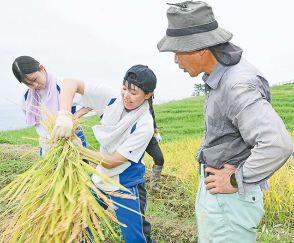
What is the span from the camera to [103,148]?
9.49 ft

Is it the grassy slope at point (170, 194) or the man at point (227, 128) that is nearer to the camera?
the man at point (227, 128)

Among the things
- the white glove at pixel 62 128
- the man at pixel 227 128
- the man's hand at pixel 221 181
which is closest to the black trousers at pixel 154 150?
the white glove at pixel 62 128

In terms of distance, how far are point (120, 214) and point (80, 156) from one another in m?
0.60

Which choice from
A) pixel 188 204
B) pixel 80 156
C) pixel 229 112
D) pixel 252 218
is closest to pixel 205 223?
pixel 252 218

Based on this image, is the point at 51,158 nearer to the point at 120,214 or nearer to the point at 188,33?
the point at 120,214

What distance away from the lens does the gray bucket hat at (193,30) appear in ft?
6.36

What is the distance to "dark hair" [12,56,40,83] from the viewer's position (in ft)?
10.5

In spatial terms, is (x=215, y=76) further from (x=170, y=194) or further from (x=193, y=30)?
(x=170, y=194)

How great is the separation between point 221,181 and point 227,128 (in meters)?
0.22

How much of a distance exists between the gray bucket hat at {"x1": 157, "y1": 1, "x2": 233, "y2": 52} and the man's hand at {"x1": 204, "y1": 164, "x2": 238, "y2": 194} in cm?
50

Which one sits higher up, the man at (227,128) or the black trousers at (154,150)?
the man at (227,128)

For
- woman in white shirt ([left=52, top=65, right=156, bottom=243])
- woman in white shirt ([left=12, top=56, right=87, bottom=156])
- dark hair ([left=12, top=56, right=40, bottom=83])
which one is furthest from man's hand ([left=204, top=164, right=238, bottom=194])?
dark hair ([left=12, top=56, right=40, bottom=83])

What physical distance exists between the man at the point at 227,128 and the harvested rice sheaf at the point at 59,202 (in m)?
0.42

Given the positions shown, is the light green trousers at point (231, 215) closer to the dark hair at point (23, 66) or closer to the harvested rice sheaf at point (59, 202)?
the harvested rice sheaf at point (59, 202)
